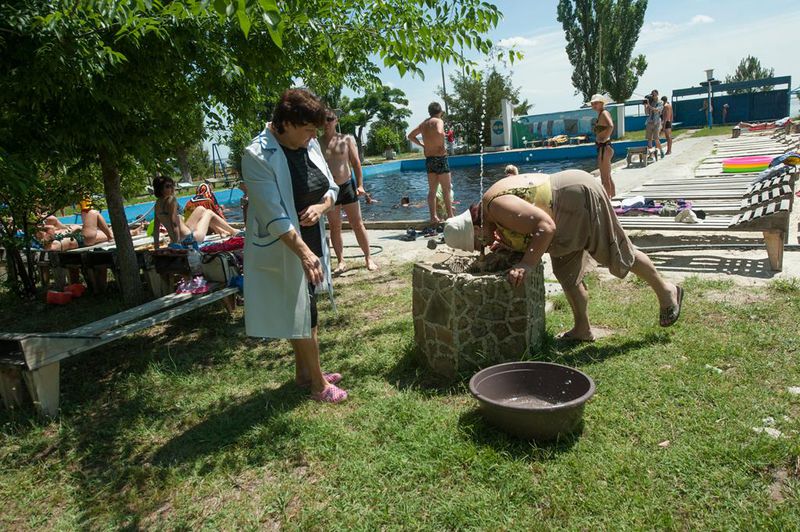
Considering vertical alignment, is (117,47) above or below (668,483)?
above

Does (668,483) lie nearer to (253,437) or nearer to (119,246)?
(253,437)

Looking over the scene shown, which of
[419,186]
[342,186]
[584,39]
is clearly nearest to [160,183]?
[342,186]

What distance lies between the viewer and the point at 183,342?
468 centimetres

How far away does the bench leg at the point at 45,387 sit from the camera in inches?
Answer: 132

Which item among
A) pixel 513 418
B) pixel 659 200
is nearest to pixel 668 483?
pixel 513 418

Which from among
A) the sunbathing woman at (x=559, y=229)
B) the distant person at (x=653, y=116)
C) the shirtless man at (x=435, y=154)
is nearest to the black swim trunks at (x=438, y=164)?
the shirtless man at (x=435, y=154)

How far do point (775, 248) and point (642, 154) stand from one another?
31.4 feet

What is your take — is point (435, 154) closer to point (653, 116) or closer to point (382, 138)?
point (653, 116)

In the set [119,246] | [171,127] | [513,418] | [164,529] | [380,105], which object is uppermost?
[380,105]

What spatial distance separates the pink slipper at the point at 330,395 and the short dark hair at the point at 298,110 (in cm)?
151

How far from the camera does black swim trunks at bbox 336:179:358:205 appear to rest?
600cm

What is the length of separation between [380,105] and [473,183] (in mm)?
24805

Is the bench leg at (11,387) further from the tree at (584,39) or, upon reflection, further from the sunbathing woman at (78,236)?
the tree at (584,39)

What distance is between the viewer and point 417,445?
8.93ft
